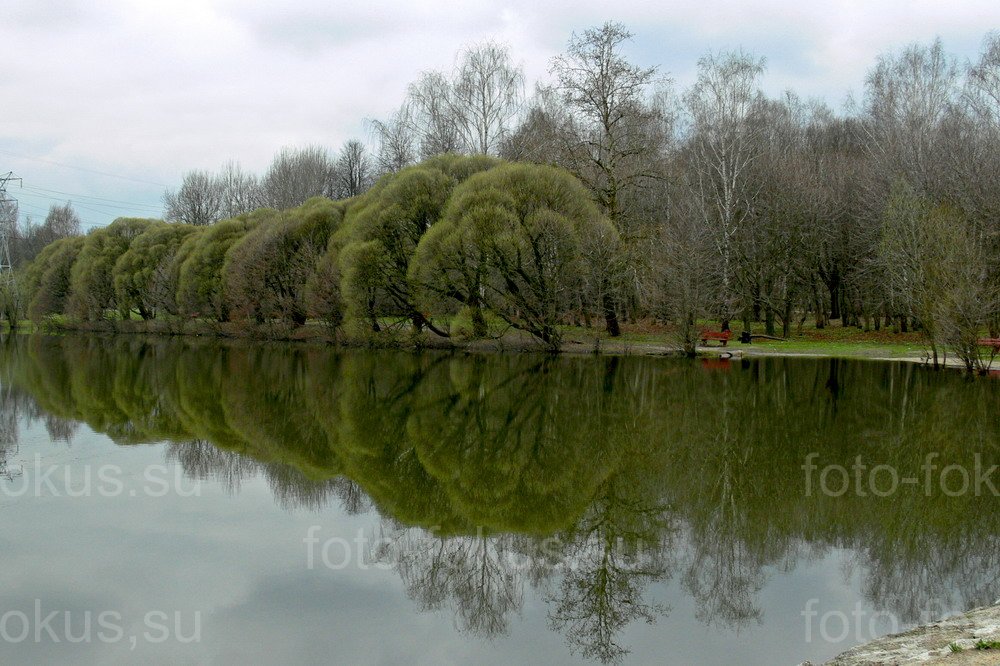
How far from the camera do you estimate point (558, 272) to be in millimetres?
37469

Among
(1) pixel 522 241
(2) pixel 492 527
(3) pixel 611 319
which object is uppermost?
(1) pixel 522 241

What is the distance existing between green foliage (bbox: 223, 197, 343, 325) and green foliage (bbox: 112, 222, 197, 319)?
881 centimetres

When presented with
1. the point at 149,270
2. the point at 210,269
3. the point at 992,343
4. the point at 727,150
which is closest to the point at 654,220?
the point at 727,150

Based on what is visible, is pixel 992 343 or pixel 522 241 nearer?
pixel 992 343

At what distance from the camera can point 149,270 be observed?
60.2 meters

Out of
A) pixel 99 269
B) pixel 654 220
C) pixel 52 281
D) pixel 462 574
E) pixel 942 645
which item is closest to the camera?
pixel 942 645

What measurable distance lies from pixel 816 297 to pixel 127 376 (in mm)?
35246

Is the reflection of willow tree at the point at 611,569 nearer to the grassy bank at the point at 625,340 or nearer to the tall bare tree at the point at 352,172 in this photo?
the grassy bank at the point at 625,340

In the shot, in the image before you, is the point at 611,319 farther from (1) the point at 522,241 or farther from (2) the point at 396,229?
(2) the point at 396,229

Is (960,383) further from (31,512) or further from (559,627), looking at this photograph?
(31,512)

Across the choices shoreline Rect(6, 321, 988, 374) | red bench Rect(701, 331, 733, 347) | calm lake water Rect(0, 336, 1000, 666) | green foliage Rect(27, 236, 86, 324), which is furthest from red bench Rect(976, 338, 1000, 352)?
green foliage Rect(27, 236, 86, 324)

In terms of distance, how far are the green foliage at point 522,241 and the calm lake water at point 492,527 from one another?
15461 mm

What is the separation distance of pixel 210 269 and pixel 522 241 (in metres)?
27.4

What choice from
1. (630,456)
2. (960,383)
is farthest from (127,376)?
(960,383)
